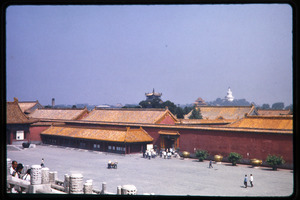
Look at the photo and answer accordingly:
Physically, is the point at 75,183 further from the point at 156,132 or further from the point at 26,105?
the point at 26,105

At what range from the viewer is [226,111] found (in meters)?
57.0

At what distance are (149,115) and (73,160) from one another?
12872 mm

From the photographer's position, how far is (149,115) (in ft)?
137

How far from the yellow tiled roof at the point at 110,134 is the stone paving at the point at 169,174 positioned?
1.85 metres

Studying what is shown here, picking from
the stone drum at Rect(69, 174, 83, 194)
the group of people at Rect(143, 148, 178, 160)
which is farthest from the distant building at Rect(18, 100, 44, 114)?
the stone drum at Rect(69, 174, 83, 194)

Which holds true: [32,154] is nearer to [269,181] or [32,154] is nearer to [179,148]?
[179,148]

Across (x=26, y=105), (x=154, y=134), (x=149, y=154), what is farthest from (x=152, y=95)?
(x=149, y=154)

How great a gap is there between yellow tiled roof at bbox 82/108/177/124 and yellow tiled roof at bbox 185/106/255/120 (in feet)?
44.7

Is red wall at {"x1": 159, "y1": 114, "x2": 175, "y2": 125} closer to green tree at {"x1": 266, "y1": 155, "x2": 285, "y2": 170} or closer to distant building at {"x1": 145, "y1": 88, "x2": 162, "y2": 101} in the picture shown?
green tree at {"x1": 266, "y1": 155, "x2": 285, "y2": 170}

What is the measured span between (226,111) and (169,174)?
33.9 meters

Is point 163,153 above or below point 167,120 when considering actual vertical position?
below

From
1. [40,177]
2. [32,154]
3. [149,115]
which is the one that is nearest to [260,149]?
[149,115]

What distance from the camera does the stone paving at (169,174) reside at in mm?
20594

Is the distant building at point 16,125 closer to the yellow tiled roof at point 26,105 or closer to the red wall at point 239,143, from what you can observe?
the red wall at point 239,143
